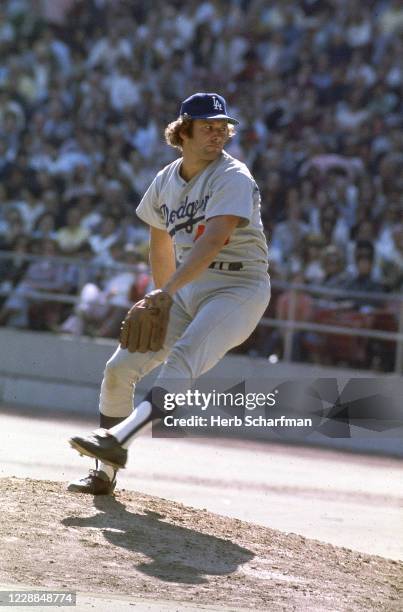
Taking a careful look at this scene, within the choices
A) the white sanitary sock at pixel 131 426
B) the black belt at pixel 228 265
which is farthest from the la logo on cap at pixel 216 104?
the white sanitary sock at pixel 131 426

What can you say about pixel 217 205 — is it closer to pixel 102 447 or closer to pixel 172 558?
pixel 102 447

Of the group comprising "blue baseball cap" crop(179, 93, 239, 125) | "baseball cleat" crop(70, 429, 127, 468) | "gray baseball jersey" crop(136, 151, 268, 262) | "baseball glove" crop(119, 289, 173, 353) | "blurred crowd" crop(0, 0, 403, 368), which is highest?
"blurred crowd" crop(0, 0, 403, 368)

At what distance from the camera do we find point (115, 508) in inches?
255

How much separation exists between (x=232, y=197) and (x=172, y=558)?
1.97 metres

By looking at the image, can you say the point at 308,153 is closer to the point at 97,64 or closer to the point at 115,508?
A: the point at 97,64

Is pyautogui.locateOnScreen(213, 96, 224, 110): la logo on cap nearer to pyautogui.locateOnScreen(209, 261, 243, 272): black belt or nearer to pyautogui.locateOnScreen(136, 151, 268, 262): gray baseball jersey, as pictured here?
pyautogui.locateOnScreen(136, 151, 268, 262): gray baseball jersey

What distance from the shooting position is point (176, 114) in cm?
1789

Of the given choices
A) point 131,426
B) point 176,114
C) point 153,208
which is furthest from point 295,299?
point 131,426

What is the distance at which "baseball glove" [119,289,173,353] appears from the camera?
6.34 meters

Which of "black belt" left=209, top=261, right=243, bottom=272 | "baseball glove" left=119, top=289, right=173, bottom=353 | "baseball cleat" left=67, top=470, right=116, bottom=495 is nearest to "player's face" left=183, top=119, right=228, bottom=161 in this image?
"black belt" left=209, top=261, right=243, bottom=272

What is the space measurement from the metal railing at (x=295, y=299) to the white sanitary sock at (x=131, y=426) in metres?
7.24

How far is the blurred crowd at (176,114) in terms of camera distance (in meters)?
14.9

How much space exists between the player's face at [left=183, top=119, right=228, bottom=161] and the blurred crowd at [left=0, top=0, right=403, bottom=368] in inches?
277

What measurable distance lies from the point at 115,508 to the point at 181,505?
2.33ft
